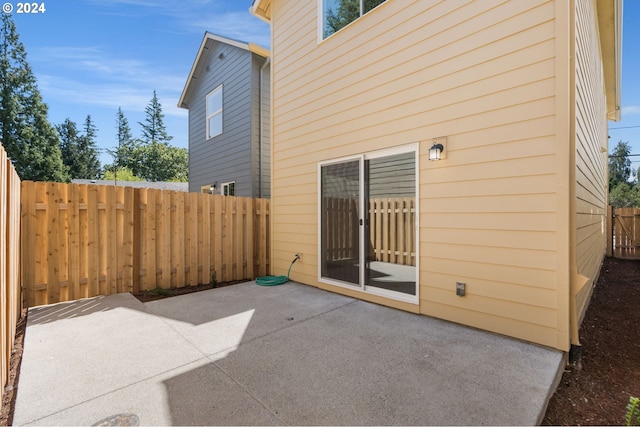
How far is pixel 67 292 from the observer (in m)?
3.97

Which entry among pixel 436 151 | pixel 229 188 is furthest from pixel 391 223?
pixel 229 188

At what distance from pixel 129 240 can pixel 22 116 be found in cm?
2447

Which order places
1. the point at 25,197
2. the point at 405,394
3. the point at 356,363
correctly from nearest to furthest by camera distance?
the point at 405,394 < the point at 356,363 < the point at 25,197

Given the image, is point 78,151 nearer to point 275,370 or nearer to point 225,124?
point 225,124

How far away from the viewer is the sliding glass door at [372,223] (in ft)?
12.0

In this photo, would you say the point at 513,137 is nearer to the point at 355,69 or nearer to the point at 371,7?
the point at 355,69

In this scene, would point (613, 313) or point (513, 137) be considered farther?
point (613, 313)

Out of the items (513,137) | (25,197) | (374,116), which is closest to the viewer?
(513,137)

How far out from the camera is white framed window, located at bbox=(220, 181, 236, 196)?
28.9 ft

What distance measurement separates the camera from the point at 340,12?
15.0 ft

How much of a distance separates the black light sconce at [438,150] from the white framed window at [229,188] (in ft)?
21.7

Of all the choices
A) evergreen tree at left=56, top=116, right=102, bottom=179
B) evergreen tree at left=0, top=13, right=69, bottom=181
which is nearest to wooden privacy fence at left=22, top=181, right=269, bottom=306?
evergreen tree at left=0, top=13, right=69, bottom=181

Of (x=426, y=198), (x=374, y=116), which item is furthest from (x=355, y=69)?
(x=426, y=198)

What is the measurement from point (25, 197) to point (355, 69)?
14.7 ft
